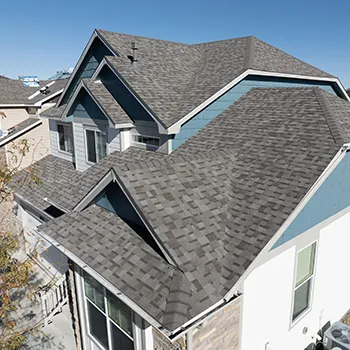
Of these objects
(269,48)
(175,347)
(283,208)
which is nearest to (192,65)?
(269,48)

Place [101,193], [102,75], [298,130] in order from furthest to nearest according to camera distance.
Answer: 1. [102,75]
2. [298,130]
3. [101,193]

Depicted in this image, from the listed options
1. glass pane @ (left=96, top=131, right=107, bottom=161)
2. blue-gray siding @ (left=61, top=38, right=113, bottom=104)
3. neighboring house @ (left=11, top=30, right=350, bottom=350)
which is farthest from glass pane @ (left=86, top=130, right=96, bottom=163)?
blue-gray siding @ (left=61, top=38, right=113, bottom=104)

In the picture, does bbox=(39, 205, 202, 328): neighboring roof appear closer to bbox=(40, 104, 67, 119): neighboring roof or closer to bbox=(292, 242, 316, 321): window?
bbox=(292, 242, 316, 321): window

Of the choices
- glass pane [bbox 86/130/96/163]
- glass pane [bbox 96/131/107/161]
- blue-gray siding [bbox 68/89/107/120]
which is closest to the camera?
blue-gray siding [bbox 68/89/107/120]

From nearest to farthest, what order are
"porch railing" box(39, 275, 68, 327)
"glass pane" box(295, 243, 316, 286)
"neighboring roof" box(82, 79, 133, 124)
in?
"glass pane" box(295, 243, 316, 286) → "porch railing" box(39, 275, 68, 327) → "neighboring roof" box(82, 79, 133, 124)

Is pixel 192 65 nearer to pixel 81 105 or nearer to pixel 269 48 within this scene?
pixel 269 48

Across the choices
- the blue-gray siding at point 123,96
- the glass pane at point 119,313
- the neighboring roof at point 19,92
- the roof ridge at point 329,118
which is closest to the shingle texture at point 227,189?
the roof ridge at point 329,118
